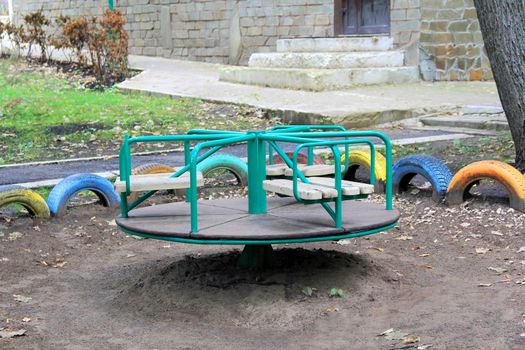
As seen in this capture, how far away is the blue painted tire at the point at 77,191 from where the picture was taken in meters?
7.02

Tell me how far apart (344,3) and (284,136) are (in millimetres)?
12630

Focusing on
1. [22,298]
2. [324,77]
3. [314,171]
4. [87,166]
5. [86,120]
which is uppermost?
[324,77]

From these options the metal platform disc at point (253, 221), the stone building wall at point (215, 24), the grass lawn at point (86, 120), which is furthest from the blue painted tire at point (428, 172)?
the stone building wall at point (215, 24)

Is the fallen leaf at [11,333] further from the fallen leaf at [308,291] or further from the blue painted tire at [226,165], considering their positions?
the blue painted tire at [226,165]

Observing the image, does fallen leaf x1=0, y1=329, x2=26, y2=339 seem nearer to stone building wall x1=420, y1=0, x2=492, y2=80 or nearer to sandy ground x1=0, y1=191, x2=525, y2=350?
sandy ground x1=0, y1=191, x2=525, y2=350

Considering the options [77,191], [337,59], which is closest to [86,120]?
[337,59]

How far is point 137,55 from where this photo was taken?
2275cm

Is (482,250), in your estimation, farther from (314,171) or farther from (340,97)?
(340,97)

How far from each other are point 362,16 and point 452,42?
2.44 meters

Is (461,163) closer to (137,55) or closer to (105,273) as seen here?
(105,273)

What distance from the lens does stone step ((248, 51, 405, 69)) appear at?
1481 cm

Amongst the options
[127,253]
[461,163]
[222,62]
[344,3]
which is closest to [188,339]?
[127,253]

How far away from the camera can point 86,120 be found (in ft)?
41.2

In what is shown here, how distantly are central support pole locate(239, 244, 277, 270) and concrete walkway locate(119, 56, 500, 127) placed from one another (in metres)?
6.19
